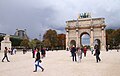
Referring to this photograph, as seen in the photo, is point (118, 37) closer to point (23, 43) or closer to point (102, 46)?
point (102, 46)

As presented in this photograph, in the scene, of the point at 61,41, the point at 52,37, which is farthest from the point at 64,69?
the point at 61,41

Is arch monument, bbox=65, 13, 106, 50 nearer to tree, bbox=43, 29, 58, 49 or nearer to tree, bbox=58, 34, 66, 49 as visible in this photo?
tree, bbox=43, 29, 58, 49

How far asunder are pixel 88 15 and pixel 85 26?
6.87 m

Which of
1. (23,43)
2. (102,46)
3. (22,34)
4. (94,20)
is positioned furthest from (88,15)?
(22,34)

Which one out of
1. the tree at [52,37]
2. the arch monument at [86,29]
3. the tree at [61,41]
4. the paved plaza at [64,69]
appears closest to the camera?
the paved plaza at [64,69]

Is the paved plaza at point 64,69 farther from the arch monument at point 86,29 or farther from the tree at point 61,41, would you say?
the tree at point 61,41

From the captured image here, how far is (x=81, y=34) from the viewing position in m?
92.2

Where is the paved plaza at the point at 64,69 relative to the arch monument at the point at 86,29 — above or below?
below

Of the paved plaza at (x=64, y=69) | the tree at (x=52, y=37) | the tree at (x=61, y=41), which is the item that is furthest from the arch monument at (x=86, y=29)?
the paved plaza at (x=64, y=69)

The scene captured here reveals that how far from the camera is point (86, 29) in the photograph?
89.5 metres

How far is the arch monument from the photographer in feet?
283

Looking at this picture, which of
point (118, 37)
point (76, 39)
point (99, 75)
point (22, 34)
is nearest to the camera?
point (99, 75)

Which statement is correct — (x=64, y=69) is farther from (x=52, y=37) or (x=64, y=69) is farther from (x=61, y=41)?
(x=61, y=41)

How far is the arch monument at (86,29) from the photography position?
86.3 m
